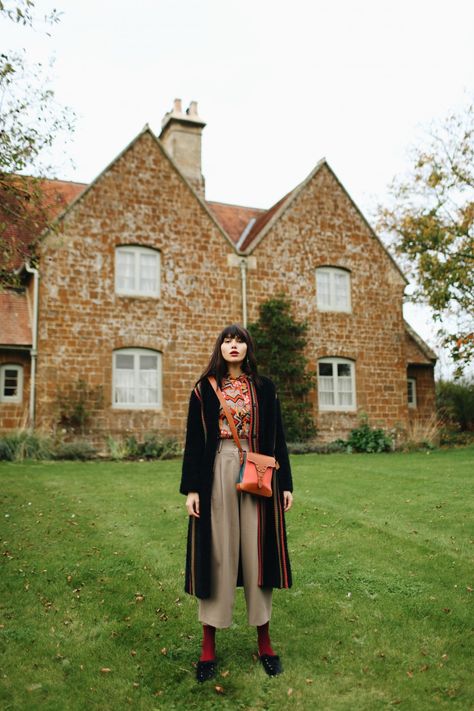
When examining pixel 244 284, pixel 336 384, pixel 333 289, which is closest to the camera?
pixel 244 284

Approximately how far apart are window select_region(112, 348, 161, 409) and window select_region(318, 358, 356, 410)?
488 centimetres

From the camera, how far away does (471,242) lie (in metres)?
18.2

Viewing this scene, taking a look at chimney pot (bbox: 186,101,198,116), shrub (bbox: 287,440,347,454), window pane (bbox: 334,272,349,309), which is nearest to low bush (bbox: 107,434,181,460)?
shrub (bbox: 287,440,347,454)

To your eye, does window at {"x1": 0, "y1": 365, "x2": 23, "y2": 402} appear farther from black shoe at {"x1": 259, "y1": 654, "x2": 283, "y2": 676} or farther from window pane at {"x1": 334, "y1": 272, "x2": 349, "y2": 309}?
black shoe at {"x1": 259, "y1": 654, "x2": 283, "y2": 676}

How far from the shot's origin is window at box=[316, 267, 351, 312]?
1986cm

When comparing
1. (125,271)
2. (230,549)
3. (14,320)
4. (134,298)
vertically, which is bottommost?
(230,549)

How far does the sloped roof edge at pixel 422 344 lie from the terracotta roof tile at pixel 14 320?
39.4 feet

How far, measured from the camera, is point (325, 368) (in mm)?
19641

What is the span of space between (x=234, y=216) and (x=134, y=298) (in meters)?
6.47

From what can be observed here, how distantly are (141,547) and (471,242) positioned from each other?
562 inches

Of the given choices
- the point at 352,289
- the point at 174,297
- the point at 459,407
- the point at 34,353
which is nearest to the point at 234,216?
the point at 352,289

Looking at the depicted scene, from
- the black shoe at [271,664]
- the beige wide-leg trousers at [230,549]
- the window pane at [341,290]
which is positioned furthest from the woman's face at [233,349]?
the window pane at [341,290]

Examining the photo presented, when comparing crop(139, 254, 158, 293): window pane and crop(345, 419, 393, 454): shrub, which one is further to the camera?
crop(345, 419, 393, 454): shrub

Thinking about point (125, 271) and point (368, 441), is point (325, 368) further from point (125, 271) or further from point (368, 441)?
point (125, 271)
